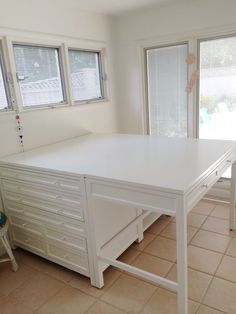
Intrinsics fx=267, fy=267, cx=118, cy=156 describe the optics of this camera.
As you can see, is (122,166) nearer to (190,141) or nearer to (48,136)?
(190,141)

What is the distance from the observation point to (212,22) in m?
2.66

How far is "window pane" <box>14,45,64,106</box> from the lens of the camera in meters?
2.37

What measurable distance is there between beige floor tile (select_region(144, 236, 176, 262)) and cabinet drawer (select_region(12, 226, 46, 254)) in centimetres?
86

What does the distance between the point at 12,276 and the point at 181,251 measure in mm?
1402

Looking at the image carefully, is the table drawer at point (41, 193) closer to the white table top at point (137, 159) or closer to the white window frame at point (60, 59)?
the white table top at point (137, 159)

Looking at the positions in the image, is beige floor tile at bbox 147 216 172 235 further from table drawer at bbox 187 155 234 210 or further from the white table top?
table drawer at bbox 187 155 234 210

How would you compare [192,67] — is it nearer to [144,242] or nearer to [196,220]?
[196,220]

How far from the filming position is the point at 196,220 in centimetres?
268

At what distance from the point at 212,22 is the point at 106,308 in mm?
2700

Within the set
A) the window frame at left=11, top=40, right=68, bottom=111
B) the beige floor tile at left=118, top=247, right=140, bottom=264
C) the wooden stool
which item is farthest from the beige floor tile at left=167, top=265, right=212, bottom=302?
the window frame at left=11, top=40, right=68, bottom=111

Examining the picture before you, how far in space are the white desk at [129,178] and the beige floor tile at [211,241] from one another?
199 mm

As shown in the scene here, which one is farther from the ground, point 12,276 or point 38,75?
point 38,75

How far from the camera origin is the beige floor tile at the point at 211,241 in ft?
7.31

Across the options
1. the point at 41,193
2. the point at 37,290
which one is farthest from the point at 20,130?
the point at 37,290
